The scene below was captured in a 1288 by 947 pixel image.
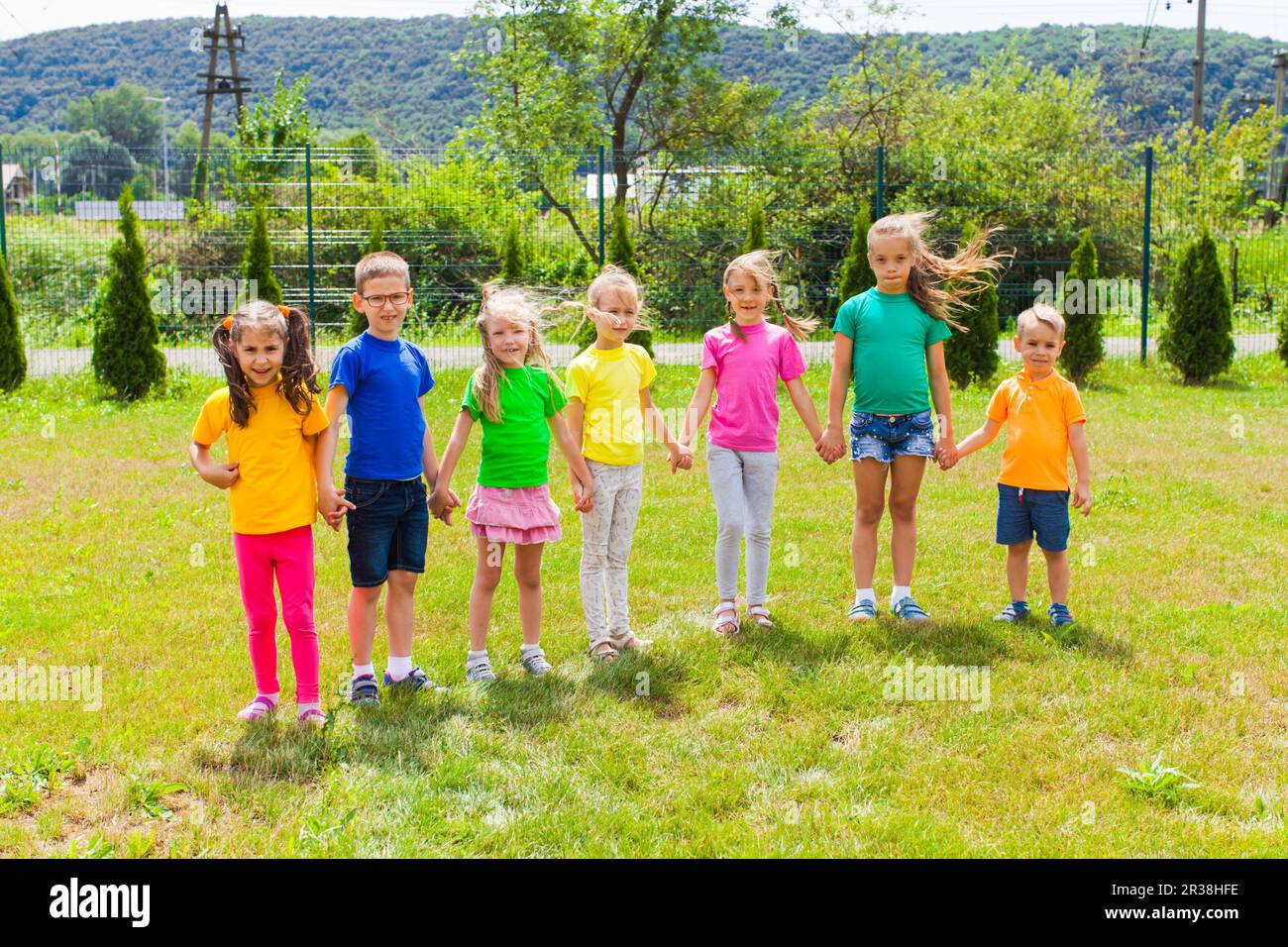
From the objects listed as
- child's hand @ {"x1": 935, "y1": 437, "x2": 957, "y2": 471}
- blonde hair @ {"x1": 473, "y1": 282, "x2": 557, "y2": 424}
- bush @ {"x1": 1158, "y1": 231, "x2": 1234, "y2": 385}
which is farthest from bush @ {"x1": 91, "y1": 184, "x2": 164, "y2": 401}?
bush @ {"x1": 1158, "y1": 231, "x2": 1234, "y2": 385}

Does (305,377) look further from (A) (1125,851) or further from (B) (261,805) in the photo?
(A) (1125,851)

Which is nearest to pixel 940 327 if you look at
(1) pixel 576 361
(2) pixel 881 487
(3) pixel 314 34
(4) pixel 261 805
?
(2) pixel 881 487

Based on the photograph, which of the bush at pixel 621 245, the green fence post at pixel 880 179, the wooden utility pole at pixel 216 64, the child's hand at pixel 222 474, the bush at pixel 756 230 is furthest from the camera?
the wooden utility pole at pixel 216 64

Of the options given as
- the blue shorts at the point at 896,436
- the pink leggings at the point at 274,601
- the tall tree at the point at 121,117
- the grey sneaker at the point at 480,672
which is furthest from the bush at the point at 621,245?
the tall tree at the point at 121,117

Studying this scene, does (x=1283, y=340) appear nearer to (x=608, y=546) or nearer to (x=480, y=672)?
(x=608, y=546)

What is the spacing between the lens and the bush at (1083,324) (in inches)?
594

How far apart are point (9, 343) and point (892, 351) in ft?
39.5

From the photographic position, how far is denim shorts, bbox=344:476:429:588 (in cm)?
483

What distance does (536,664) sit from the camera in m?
5.12

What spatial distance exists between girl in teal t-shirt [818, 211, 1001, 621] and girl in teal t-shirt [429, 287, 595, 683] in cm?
155

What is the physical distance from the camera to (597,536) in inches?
213

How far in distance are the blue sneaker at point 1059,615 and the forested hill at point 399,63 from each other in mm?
57066

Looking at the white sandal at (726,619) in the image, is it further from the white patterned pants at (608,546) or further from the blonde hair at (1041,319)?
the blonde hair at (1041,319)

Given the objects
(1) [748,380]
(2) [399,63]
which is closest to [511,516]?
(1) [748,380]
